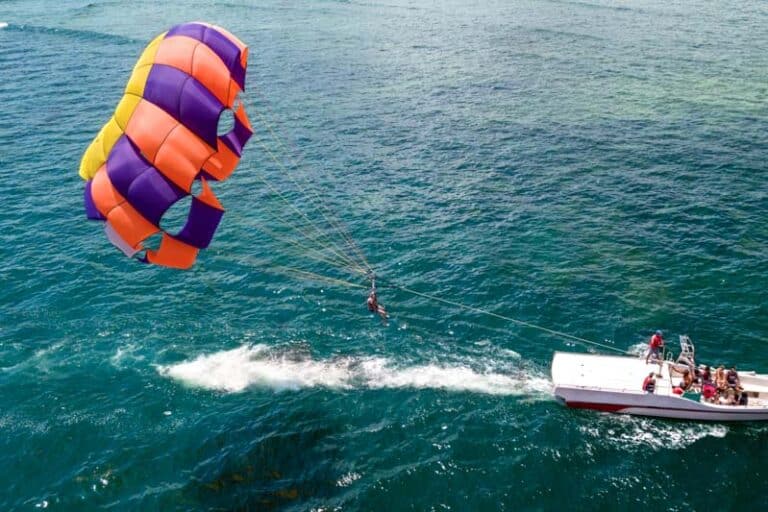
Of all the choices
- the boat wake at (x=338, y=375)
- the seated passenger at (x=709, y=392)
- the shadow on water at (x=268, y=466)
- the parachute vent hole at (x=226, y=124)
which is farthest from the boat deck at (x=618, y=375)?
the parachute vent hole at (x=226, y=124)

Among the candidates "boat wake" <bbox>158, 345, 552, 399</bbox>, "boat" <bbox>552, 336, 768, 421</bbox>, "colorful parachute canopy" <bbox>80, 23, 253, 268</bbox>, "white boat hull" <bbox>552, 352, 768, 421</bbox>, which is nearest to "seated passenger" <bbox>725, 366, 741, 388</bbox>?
"boat" <bbox>552, 336, 768, 421</bbox>

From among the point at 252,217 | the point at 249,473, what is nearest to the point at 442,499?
the point at 249,473

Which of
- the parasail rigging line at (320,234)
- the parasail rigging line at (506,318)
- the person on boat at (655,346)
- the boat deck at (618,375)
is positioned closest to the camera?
the boat deck at (618,375)

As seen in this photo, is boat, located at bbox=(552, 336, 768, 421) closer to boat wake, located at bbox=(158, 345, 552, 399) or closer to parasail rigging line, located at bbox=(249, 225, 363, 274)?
boat wake, located at bbox=(158, 345, 552, 399)

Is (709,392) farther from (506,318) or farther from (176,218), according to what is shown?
(176,218)

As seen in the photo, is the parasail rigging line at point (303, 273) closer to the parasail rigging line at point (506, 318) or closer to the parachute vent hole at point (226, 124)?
the parasail rigging line at point (506, 318)

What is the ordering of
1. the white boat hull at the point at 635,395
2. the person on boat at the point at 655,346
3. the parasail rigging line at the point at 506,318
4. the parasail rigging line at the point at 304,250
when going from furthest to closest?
1. the parasail rigging line at the point at 304,250
2. the parasail rigging line at the point at 506,318
3. the person on boat at the point at 655,346
4. the white boat hull at the point at 635,395

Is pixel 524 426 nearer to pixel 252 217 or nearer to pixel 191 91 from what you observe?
pixel 191 91
